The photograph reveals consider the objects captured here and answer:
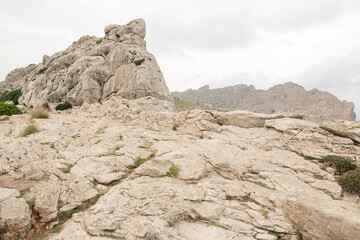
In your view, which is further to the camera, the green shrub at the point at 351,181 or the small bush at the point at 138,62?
the small bush at the point at 138,62

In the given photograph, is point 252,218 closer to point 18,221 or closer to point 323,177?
point 323,177

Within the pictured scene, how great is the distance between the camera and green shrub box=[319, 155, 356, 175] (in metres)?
8.97

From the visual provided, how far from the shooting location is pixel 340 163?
30.3 ft

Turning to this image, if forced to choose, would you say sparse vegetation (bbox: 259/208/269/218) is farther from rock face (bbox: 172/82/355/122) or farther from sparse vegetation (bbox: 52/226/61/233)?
rock face (bbox: 172/82/355/122)

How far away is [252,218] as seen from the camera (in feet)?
22.9

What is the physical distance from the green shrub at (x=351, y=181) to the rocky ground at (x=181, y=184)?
1.06 ft

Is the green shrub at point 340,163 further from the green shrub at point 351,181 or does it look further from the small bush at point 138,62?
the small bush at point 138,62

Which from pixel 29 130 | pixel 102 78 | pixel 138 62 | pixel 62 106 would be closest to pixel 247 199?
pixel 29 130

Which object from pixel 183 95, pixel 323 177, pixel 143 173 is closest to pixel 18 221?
pixel 143 173

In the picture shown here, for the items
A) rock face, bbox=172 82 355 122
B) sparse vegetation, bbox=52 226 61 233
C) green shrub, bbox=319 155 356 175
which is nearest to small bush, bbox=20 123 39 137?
sparse vegetation, bbox=52 226 61 233

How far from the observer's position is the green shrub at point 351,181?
7844 mm

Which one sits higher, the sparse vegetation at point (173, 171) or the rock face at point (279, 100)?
the rock face at point (279, 100)

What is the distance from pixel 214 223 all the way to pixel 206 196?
4.13 feet

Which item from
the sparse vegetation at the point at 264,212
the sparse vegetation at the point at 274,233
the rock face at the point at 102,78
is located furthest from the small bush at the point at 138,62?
the sparse vegetation at the point at 274,233
